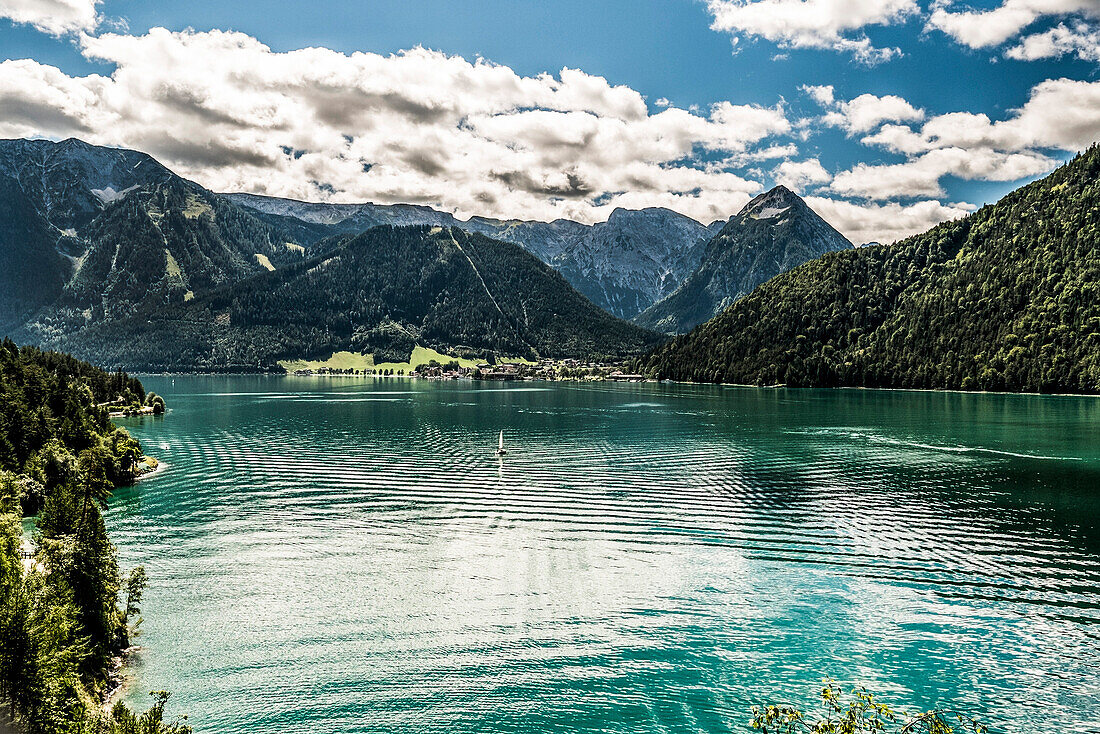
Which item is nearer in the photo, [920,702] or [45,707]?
[45,707]

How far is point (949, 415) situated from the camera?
165875 mm

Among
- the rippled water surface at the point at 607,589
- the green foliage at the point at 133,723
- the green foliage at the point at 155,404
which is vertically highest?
the green foliage at the point at 155,404

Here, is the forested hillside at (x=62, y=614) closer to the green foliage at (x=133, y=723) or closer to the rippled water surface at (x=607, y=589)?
the green foliage at (x=133, y=723)

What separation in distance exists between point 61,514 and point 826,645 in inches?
1656

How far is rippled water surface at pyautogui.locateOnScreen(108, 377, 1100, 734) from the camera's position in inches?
1163

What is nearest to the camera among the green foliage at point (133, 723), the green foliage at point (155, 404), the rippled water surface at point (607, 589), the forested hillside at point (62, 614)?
the green foliage at point (133, 723)

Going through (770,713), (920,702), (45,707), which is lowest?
(920,702)

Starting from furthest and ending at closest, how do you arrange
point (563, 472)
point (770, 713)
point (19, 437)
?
1. point (563, 472)
2. point (19, 437)
3. point (770, 713)

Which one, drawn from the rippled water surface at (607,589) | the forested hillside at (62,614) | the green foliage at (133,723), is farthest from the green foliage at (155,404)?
the green foliage at (133,723)

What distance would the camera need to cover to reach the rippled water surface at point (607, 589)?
96.9ft

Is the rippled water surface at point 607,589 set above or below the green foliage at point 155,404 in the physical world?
below

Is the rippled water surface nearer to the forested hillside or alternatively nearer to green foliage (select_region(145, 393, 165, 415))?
the forested hillside

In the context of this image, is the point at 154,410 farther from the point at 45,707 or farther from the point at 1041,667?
the point at 1041,667

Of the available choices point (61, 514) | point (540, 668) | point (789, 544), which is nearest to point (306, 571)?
point (61, 514)
